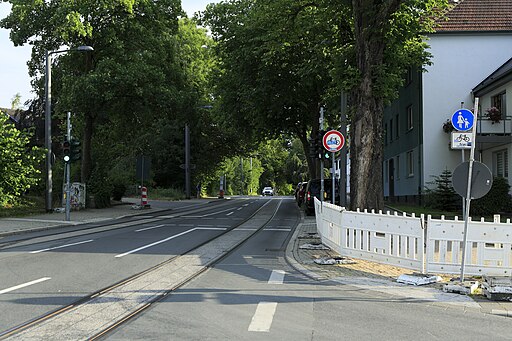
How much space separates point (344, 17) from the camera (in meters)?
17.5

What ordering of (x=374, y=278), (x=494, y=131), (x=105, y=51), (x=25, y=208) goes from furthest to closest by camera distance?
(x=105, y=51), (x=25, y=208), (x=494, y=131), (x=374, y=278)

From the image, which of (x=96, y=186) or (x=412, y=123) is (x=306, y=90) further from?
(x=96, y=186)

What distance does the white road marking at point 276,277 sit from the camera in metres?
8.70

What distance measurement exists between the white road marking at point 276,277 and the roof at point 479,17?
21557 millimetres

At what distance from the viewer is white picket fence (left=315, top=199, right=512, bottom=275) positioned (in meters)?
8.78

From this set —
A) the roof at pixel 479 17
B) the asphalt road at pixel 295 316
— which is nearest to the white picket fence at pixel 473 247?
the asphalt road at pixel 295 316

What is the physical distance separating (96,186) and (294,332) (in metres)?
27.1

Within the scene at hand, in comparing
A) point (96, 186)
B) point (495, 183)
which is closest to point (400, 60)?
point (495, 183)

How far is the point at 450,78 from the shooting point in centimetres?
2711

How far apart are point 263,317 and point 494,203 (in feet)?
58.5

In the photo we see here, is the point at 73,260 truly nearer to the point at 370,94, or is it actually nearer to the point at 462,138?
the point at 462,138

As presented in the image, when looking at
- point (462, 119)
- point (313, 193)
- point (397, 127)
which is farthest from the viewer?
point (397, 127)

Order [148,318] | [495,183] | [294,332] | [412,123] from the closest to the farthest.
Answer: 1. [294,332]
2. [148,318]
3. [495,183]
4. [412,123]

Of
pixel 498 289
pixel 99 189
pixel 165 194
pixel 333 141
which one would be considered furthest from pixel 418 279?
pixel 165 194
